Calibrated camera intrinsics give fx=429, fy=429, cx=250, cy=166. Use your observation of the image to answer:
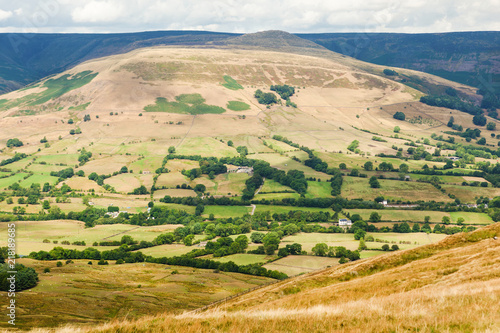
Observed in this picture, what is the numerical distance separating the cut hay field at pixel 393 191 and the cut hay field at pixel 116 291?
3242 inches

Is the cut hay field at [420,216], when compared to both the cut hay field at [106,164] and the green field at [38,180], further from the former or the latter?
the green field at [38,180]

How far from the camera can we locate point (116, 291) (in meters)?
69.6

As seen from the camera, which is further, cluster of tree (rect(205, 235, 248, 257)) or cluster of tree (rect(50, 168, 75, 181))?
cluster of tree (rect(50, 168, 75, 181))

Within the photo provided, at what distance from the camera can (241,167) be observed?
19088cm

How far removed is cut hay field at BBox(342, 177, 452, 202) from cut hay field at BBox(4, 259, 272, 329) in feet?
270

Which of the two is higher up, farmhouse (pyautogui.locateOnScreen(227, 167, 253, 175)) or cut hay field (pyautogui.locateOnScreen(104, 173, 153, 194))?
farmhouse (pyautogui.locateOnScreen(227, 167, 253, 175))

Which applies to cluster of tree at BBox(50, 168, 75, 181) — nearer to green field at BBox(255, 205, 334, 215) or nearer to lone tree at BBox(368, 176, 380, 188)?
green field at BBox(255, 205, 334, 215)

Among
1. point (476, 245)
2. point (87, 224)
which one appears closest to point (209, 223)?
point (87, 224)

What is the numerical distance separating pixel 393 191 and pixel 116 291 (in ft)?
384

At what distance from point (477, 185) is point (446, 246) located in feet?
434

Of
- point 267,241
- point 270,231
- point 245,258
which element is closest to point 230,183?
point 270,231

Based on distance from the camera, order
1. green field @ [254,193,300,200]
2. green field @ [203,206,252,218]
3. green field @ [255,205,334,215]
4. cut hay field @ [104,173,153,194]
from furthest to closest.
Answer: cut hay field @ [104,173,153,194] → green field @ [254,193,300,200] → green field @ [255,205,334,215] → green field @ [203,206,252,218]

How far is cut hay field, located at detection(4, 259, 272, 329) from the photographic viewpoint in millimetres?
53062

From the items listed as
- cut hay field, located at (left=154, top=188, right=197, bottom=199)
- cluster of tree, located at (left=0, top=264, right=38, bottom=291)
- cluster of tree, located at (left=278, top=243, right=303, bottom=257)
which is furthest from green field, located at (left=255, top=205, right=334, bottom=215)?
cluster of tree, located at (left=0, top=264, right=38, bottom=291)
